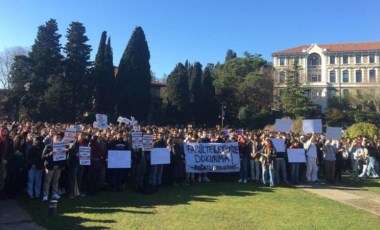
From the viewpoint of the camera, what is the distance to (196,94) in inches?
2208

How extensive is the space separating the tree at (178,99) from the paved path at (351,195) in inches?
1523

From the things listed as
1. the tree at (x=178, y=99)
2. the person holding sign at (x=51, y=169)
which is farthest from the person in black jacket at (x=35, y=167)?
the tree at (x=178, y=99)

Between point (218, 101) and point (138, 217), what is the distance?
162ft

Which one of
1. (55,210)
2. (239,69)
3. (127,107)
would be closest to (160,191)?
(55,210)

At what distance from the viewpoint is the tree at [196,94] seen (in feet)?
181

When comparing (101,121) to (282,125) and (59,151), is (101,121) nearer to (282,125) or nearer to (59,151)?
(59,151)

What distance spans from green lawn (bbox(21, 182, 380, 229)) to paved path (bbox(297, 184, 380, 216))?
60 cm

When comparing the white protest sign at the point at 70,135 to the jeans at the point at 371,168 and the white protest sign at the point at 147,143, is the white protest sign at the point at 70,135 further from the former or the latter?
the jeans at the point at 371,168

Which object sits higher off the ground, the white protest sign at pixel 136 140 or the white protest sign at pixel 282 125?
the white protest sign at pixel 282 125

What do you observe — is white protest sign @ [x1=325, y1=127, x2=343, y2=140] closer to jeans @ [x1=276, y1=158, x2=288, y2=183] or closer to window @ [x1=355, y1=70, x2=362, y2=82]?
jeans @ [x1=276, y1=158, x2=288, y2=183]

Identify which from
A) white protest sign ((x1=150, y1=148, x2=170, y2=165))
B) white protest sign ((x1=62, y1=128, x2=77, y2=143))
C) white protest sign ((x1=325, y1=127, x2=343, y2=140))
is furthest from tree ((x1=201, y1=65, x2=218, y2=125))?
white protest sign ((x1=62, y1=128, x2=77, y2=143))

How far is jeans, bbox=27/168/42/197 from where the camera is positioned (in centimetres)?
1120

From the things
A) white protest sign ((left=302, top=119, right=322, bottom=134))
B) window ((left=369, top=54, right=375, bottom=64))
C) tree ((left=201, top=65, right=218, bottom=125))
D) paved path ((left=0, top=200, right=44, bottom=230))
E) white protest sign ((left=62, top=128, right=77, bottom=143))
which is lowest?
paved path ((left=0, top=200, right=44, bottom=230))

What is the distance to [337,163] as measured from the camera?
1653 cm
